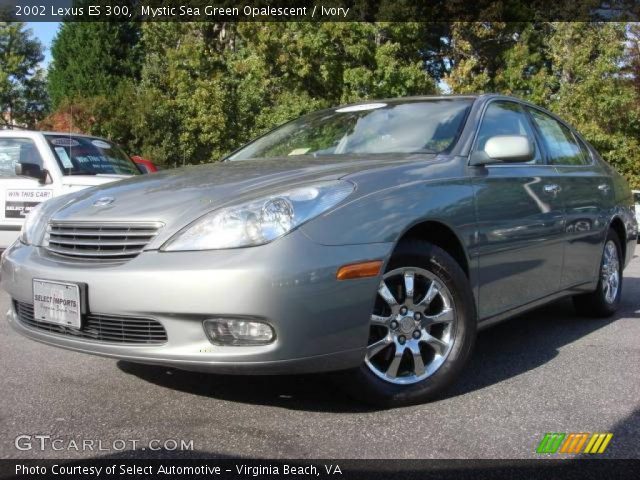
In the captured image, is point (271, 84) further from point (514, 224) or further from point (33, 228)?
point (33, 228)

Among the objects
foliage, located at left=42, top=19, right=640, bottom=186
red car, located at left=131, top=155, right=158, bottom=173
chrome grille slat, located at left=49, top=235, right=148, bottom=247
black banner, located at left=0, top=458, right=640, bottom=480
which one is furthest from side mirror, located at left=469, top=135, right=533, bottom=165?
foliage, located at left=42, top=19, right=640, bottom=186

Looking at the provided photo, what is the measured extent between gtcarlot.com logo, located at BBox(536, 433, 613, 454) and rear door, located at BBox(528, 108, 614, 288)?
172cm

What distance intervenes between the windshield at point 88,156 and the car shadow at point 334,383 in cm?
427

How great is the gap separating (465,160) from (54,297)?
2.08 meters

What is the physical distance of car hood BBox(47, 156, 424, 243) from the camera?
2.83 m

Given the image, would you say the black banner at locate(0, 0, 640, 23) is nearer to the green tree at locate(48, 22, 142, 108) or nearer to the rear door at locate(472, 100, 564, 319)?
the green tree at locate(48, 22, 142, 108)

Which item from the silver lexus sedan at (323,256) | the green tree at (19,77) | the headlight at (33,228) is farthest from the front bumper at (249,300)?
the green tree at (19,77)

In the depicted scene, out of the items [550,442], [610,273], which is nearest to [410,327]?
[550,442]

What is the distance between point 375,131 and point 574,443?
79.4 inches

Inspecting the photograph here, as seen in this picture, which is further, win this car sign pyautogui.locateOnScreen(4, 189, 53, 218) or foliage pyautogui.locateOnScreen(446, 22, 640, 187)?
foliage pyautogui.locateOnScreen(446, 22, 640, 187)

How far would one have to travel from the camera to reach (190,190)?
10.0 feet

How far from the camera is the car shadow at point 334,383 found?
123 inches

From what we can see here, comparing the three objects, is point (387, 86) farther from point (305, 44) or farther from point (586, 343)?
point (586, 343)

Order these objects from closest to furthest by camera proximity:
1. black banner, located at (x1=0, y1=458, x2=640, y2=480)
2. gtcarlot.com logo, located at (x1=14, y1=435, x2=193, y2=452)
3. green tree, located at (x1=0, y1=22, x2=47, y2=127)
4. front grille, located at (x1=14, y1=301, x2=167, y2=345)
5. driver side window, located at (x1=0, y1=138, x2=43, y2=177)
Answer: black banner, located at (x1=0, y1=458, x2=640, y2=480)
gtcarlot.com logo, located at (x1=14, y1=435, x2=193, y2=452)
front grille, located at (x1=14, y1=301, x2=167, y2=345)
driver side window, located at (x1=0, y1=138, x2=43, y2=177)
green tree, located at (x1=0, y1=22, x2=47, y2=127)
